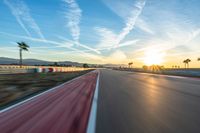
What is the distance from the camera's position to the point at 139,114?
5902 mm

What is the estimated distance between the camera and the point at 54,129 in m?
4.47

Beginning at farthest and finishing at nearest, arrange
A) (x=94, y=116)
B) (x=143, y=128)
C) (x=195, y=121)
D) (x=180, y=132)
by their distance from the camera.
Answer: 1. (x=94, y=116)
2. (x=195, y=121)
3. (x=143, y=128)
4. (x=180, y=132)

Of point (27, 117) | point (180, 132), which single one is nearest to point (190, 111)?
point (180, 132)

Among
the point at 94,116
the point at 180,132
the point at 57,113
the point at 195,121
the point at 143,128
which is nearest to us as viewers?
the point at 180,132

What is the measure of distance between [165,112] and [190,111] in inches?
36.3

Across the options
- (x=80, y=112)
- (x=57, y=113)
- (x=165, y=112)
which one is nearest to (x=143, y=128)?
(x=165, y=112)

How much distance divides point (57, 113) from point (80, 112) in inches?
30.5

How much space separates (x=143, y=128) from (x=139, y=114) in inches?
55.5

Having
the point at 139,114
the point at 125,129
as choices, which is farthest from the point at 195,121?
the point at 125,129

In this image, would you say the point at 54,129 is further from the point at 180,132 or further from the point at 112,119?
the point at 180,132

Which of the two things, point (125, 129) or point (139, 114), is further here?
point (139, 114)

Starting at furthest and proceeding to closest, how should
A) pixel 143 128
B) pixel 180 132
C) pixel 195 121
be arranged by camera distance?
pixel 195 121
pixel 143 128
pixel 180 132

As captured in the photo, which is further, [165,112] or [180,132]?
[165,112]

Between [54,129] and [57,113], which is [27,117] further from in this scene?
[54,129]
